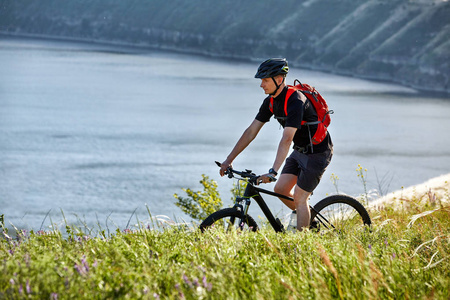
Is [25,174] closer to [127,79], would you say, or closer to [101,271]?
[101,271]

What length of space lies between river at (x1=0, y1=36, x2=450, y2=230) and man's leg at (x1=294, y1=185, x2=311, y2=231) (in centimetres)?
264

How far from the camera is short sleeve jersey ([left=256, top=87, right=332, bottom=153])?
5.32 metres

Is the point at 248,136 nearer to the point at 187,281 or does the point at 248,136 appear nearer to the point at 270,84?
the point at 270,84

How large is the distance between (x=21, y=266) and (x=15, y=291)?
18 centimetres

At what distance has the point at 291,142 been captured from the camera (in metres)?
5.35

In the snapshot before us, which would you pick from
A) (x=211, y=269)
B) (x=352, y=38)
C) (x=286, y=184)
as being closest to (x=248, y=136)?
(x=286, y=184)

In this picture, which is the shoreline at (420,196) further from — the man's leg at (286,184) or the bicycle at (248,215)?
the man's leg at (286,184)

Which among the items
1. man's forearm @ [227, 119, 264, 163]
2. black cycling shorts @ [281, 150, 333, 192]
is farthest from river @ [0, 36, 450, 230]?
black cycling shorts @ [281, 150, 333, 192]

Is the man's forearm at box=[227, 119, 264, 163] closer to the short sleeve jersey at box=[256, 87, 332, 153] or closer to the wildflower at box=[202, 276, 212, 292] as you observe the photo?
the short sleeve jersey at box=[256, 87, 332, 153]

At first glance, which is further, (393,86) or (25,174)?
(393,86)

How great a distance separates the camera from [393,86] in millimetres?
117812

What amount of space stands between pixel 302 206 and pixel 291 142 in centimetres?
73

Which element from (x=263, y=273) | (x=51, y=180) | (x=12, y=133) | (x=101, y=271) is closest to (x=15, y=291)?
(x=101, y=271)

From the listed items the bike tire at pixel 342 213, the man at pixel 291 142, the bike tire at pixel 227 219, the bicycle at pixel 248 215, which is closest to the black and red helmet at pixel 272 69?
the man at pixel 291 142
